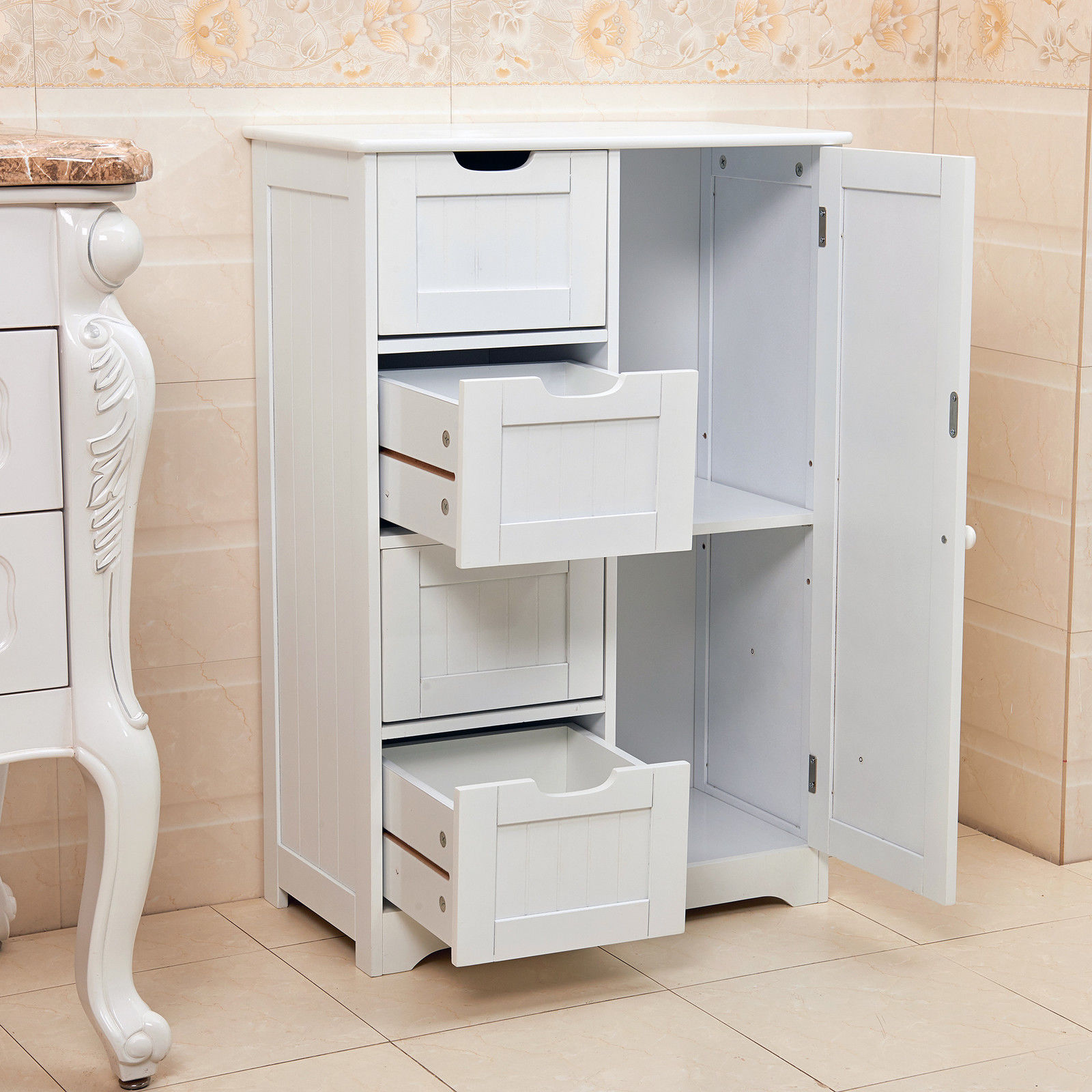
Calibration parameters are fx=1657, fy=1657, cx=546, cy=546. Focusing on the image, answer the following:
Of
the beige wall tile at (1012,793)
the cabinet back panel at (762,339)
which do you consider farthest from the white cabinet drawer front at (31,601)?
the beige wall tile at (1012,793)

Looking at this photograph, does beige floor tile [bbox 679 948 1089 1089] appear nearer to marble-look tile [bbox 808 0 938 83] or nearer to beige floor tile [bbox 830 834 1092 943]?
beige floor tile [bbox 830 834 1092 943]

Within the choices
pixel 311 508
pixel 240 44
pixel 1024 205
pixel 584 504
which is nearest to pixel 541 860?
pixel 584 504

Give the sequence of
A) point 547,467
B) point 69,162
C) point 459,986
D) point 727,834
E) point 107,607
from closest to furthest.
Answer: point 69,162 → point 107,607 → point 547,467 → point 459,986 → point 727,834

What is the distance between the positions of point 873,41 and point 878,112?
11 cm

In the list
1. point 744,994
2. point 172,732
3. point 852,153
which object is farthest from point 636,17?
point 744,994

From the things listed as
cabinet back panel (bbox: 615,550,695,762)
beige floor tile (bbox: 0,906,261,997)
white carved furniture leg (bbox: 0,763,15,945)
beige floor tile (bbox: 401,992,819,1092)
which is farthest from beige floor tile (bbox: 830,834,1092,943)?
white carved furniture leg (bbox: 0,763,15,945)

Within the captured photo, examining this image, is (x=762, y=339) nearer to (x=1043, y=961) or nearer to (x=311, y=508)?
(x=311, y=508)

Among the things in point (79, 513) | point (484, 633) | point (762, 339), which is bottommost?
point (484, 633)

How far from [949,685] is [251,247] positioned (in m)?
1.07

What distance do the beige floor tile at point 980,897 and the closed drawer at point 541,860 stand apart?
469 millimetres

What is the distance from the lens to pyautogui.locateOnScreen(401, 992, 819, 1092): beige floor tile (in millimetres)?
1831

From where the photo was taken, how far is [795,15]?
2.47 meters

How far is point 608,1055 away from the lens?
189cm

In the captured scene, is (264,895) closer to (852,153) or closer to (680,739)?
(680,739)
